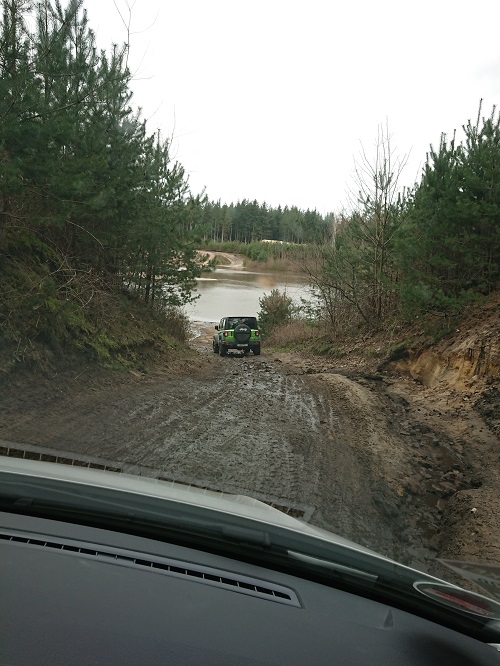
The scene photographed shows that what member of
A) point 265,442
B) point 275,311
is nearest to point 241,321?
point 275,311

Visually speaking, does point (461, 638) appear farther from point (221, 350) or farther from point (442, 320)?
point (221, 350)

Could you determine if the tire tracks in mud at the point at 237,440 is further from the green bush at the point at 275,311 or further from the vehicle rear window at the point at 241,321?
the green bush at the point at 275,311

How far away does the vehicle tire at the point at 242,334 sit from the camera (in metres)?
26.5

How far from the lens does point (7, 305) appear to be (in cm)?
914

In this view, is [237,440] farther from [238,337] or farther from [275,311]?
[275,311]

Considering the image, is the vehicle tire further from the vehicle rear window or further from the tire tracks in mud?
the tire tracks in mud

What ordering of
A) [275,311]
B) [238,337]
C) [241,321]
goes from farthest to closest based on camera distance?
[275,311] → [241,321] → [238,337]

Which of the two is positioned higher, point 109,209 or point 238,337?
point 109,209

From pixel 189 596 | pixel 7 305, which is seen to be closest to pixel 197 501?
pixel 189 596

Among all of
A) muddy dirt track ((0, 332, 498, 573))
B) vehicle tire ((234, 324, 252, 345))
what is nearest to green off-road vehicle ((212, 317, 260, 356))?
vehicle tire ((234, 324, 252, 345))

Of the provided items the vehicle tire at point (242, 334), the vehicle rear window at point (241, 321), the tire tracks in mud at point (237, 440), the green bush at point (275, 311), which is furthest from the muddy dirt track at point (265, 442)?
the green bush at point (275, 311)

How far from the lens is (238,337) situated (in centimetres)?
2652

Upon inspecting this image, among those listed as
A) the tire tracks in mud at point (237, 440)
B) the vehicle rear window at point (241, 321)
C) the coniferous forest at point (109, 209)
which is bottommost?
the vehicle rear window at point (241, 321)

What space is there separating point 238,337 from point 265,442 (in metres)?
18.6
